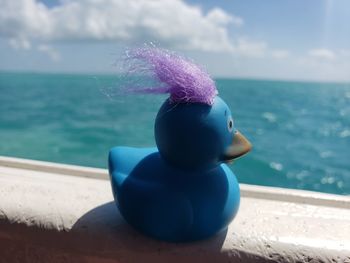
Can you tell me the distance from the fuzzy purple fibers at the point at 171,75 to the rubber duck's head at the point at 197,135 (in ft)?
0.04

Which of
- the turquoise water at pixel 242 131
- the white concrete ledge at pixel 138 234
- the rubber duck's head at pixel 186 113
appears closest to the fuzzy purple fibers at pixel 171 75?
the rubber duck's head at pixel 186 113

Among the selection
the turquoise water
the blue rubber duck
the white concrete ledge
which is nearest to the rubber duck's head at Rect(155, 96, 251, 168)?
the blue rubber duck

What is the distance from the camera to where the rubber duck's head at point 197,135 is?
1.73ft

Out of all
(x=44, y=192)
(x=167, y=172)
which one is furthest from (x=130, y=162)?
(x=44, y=192)

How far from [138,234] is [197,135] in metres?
0.18

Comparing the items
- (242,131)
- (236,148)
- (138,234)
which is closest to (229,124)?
(236,148)

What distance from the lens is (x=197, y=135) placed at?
0.53 m

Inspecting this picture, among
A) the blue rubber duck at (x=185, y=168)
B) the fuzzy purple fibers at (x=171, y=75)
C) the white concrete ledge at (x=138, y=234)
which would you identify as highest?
the fuzzy purple fibers at (x=171, y=75)

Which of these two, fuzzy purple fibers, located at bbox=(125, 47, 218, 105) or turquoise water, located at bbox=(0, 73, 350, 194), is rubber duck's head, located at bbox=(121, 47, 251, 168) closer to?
fuzzy purple fibers, located at bbox=(125, 47, 218, 105)

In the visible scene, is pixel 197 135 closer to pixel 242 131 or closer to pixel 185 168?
pixel 185 168

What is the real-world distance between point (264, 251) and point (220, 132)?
0.59ft

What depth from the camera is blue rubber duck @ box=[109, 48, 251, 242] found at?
0.53 metres

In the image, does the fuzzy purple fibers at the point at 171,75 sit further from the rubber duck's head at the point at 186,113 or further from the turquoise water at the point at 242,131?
the turquoise water at the point at 242,131

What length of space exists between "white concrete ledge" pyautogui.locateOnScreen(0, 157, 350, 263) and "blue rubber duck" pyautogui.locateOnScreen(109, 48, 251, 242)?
1.1 inches
